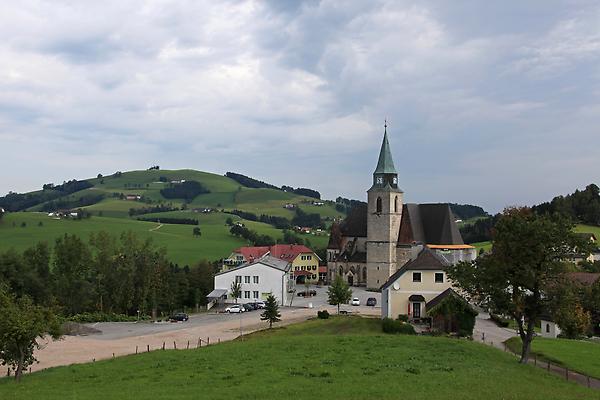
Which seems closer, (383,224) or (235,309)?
(235,309)

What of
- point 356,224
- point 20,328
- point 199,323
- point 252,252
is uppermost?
point 356,224

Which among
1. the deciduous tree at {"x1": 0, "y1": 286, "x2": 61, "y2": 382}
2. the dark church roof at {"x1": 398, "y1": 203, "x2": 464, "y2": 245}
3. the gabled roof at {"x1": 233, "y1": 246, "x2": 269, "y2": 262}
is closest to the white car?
the dark church roof at {"x1": 398, "y1": 203, "x2": 464, "y2": 245}

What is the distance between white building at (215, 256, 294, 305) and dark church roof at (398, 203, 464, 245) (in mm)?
18346

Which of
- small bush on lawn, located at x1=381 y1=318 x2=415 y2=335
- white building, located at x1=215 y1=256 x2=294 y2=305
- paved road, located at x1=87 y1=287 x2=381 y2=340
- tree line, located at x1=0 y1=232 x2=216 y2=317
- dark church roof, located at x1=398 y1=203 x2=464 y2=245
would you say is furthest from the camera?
dark church roof, located at x1=398 y1=203 x2=464 y2=245

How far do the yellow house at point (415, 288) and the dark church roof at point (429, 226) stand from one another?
3223 cm

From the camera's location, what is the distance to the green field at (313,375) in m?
20.6

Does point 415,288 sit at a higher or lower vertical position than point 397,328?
higher

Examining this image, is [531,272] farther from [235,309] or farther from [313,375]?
[235,309]

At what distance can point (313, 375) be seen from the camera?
23.4 metres

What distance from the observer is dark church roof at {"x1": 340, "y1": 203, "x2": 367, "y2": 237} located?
9122 centimetres

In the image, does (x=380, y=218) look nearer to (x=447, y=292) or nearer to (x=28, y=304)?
(x=447, y=292)

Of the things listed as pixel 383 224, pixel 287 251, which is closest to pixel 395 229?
pixel 383 224

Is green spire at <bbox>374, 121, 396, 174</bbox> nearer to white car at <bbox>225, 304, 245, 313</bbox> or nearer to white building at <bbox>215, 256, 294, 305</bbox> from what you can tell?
white building at <bbox>215, 256, 294, 305</bbox>

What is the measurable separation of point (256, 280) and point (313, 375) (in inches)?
2104
